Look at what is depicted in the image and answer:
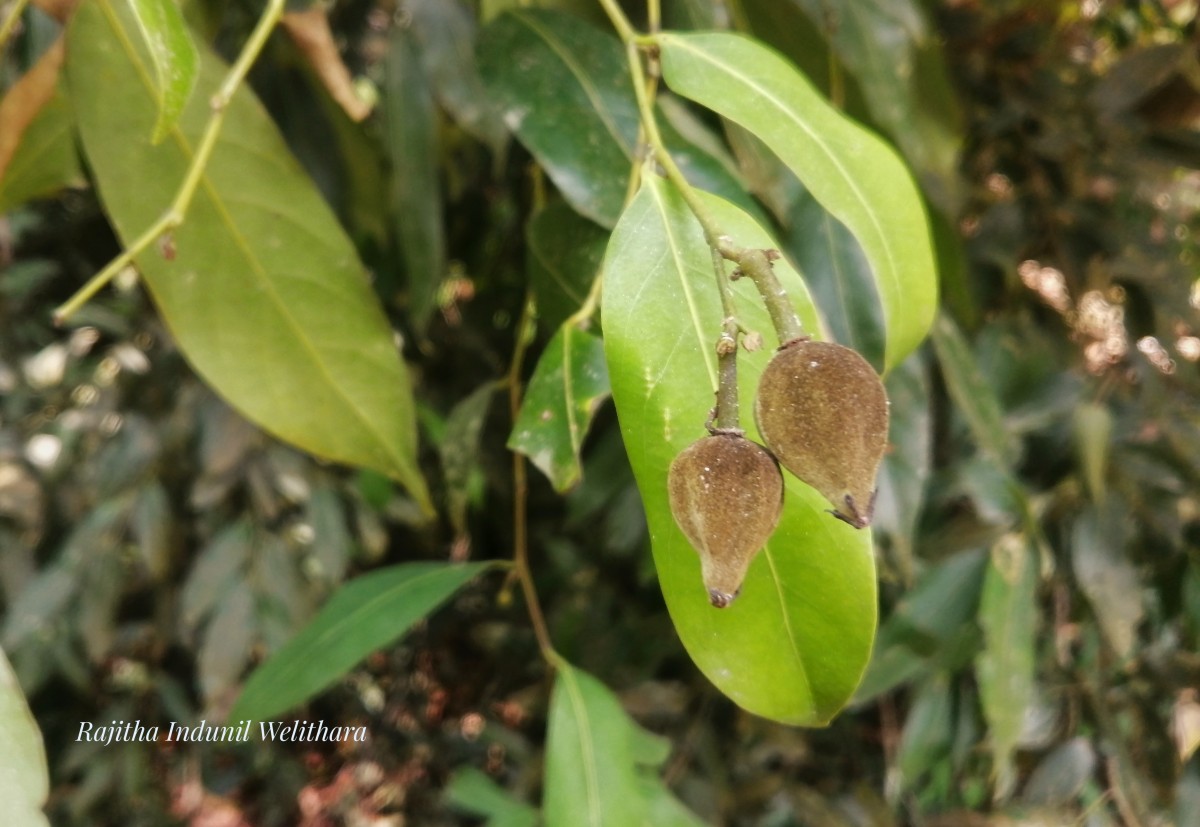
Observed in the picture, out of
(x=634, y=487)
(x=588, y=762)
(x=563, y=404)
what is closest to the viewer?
(x=563, y=404)

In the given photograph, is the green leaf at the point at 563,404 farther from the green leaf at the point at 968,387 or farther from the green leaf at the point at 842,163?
the green leaf at the point at 968,387

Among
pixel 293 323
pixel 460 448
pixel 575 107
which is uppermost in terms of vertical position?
pixel 575 107

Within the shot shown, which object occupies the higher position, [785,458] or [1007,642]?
[785,458]

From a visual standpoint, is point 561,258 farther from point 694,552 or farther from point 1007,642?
point 1007,642

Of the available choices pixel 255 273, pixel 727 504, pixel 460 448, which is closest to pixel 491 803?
pixel 460 448

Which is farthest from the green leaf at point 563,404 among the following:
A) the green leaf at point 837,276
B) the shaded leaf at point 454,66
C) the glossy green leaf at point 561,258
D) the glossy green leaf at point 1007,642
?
the glossy green leaf at point 1007,642

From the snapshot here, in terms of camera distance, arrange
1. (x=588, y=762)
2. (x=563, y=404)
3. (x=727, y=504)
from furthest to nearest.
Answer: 1. (x=588, y=762)
2. (x=563, y=404)
3. (x=727, y=504)

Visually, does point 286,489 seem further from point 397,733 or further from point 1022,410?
point 1022,410
